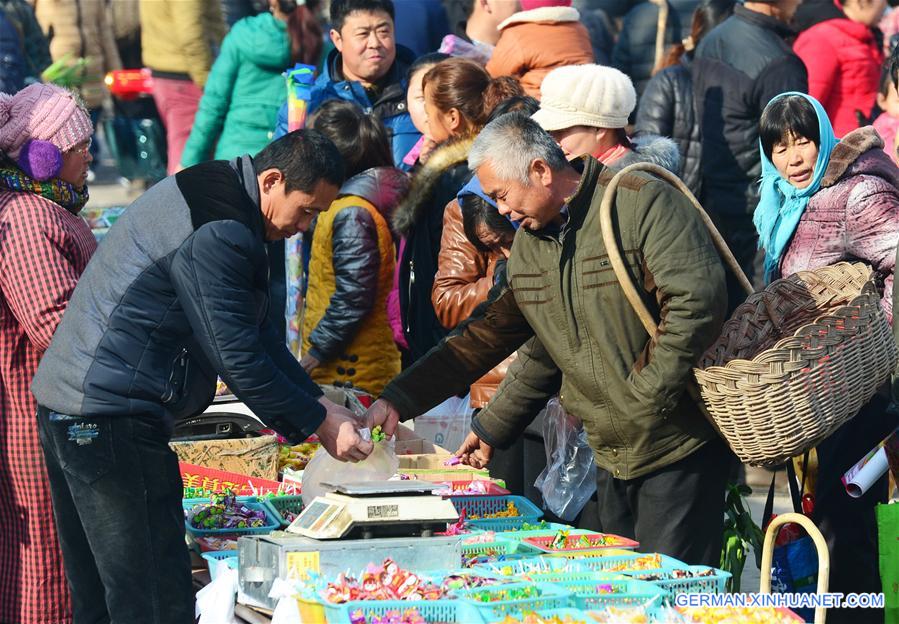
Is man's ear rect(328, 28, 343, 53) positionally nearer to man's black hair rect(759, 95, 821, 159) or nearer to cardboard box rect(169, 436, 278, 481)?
man's black hair rect(759, 95, 821, 159)

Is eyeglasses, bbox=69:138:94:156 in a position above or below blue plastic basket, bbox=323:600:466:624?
above

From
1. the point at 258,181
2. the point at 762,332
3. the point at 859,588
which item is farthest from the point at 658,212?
the point at 859,588

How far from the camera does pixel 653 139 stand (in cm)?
510

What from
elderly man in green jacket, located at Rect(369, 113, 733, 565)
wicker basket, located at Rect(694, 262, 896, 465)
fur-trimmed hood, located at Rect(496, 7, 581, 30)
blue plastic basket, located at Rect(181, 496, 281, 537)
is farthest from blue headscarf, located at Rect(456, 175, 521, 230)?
fur-trimmed hood, located at Rect(496, 7, 581, 30)

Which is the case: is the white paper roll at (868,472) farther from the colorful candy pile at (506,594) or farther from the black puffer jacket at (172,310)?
the black puffer jacket at (172,310)

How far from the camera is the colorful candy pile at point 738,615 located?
10.3 ft

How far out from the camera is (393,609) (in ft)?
10.3

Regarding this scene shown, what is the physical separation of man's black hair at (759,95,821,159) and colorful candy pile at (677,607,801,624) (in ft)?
7.83

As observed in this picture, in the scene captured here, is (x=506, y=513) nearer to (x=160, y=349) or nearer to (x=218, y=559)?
(x=218, y=559)

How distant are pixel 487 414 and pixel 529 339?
0.29 m

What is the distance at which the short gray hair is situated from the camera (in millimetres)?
4016

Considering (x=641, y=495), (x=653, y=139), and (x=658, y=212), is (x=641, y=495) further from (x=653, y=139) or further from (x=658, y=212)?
(x=653, y=139)

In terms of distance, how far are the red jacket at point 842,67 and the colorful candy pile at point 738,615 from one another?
520cm

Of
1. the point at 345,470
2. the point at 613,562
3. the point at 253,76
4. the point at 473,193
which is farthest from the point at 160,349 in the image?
the point at 253,76
